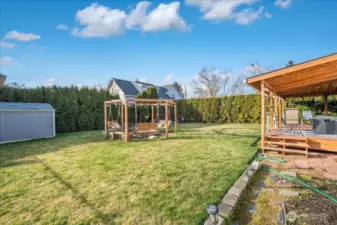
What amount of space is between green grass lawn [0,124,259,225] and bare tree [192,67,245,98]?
88.2ft

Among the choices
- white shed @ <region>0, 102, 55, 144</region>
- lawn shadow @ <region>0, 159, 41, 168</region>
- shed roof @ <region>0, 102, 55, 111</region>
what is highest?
shed roof @ <region>0, 102, 55, 111</region>

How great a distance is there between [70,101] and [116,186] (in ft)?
35.9

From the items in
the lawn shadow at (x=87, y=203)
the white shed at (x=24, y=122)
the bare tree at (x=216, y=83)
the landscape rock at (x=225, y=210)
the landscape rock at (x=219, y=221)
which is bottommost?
the lawn shadow at (x=87, y=203)

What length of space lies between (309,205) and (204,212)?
5.09 feet

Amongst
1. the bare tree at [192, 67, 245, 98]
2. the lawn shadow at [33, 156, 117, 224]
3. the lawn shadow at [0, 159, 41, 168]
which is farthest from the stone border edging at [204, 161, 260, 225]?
the bare tree at [192, 67, 245, 98]

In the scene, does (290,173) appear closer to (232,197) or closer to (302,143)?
(232,197)

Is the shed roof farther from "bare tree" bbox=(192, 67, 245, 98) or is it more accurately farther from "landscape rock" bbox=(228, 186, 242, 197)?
"bare tree" bbox=(192, 67, 245, 98)

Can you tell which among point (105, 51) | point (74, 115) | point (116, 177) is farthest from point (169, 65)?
point (116, 177)

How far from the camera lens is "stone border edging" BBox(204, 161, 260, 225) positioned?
2.25m

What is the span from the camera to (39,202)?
2713 mm

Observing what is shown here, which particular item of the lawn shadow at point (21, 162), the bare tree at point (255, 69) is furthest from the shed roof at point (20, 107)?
the bare tree at point (255, 69)

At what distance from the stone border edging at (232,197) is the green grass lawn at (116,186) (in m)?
0.11

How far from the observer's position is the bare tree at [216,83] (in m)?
31.1

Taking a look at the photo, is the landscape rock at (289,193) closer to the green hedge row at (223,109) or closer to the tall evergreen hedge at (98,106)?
the tall evergreen hedge at (98,106)
